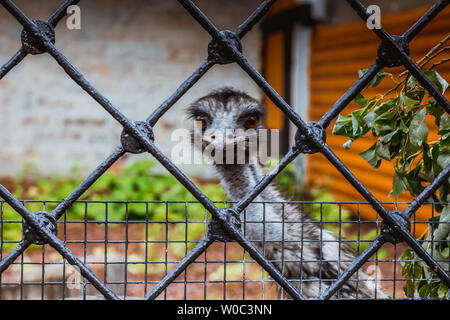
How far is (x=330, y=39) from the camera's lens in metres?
6.64

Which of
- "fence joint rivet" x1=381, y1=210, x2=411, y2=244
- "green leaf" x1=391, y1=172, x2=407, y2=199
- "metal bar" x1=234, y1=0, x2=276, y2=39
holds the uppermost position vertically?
"metal bar" x1=234, y1=0, x2=276, y2=39

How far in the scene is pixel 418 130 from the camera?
4.54ft

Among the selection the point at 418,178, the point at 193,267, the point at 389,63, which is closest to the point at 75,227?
the point at 193,267

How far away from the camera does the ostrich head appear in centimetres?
203

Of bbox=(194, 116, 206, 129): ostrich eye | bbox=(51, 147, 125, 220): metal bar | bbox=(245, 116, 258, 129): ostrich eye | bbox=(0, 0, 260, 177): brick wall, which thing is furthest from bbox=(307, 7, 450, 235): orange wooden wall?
bbox=(51, 147, 125, 220): metal bar

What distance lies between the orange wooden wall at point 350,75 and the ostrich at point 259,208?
7.93ft

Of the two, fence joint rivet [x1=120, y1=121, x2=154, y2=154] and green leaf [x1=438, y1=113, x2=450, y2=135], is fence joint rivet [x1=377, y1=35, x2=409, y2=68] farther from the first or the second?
fence joint rivet [x1=120, y1=121, x2=154, y2=154]

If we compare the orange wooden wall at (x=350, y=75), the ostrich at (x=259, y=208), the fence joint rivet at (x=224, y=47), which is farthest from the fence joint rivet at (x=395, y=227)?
the orange wooden wall at (x=350, y=75)

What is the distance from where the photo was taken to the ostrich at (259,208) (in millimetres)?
1988

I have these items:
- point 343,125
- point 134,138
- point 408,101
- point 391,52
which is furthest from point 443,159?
point 134,138

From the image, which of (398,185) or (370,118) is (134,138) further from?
(398,185)

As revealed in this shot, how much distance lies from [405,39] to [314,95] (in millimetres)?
6045

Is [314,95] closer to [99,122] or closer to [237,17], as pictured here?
[237,17]

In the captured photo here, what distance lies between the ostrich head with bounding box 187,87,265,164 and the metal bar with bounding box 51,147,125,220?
38.8 inches
